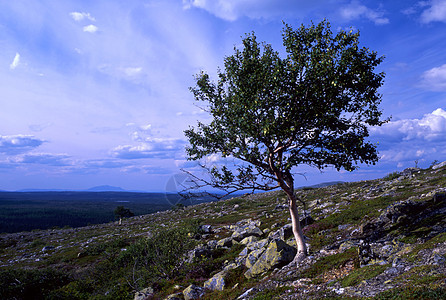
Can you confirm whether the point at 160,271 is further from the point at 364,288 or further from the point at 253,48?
the point at 253,48

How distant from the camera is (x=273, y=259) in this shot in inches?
737

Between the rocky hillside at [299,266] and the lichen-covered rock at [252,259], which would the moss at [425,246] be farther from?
the lichen-covered rock at [252,259]

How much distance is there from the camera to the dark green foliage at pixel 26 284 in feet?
99.9

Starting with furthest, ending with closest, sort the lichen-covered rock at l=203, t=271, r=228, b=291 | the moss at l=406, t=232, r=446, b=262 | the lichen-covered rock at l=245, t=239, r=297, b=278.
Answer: the lichen-covered rock at l=203, t=271, r=228, b=291 < the lichen-covered rock at l=245, t=239, r=297, b=278 < the moss at l=406, t=232, r=446, b=262

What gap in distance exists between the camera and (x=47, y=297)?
28531 millimetres

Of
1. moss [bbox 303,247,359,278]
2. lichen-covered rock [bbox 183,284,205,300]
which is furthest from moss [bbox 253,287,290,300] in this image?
lichen-covered rock [bbox 183,284,205,300]

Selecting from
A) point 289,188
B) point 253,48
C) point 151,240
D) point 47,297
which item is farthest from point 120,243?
point 253,48

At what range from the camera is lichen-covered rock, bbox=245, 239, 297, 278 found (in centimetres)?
1862

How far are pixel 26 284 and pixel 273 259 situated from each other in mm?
34459

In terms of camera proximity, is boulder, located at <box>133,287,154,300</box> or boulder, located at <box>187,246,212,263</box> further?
boulder, located at <box>187,246,212,263</box>

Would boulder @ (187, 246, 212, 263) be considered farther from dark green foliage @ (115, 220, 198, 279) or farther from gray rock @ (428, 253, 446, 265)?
gray rock @ (428, 253, 446, 265)

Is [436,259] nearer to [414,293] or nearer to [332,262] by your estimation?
[414,293]

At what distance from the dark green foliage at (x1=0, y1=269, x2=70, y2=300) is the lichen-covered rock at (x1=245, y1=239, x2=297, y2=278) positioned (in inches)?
1185

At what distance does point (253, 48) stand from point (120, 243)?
49.7 metres
